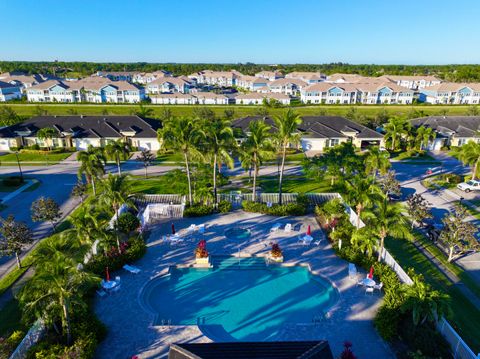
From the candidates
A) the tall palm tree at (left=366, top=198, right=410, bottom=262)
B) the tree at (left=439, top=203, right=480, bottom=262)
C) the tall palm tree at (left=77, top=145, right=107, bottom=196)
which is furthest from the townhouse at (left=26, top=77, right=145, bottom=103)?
the tree at (left=439, top=203, right=480, bottom=262)

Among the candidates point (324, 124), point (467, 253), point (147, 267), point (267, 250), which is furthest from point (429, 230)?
point (324, 124)

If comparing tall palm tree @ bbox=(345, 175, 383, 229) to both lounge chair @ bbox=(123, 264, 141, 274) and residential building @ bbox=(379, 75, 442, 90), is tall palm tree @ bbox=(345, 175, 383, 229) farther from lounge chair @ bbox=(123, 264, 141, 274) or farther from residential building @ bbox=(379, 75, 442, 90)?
residential building @ bbox=(379, 75, 442, 90)

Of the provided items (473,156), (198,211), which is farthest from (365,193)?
(473,156)

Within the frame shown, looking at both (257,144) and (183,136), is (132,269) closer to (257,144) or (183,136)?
(183,136)

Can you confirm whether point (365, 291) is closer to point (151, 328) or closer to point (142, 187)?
point (151, 328)

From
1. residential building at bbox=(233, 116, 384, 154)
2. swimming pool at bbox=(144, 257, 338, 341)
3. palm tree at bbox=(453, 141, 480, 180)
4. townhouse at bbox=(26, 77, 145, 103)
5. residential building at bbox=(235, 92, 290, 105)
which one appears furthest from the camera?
townhouse at bbox=(26, 77, 145, 103)

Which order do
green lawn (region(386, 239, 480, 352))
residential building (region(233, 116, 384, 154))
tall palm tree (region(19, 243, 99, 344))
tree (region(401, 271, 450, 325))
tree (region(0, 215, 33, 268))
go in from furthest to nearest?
residential building (region(233, 116, 384, 154)) → tree (region(0, 215, 33, 268)) → green lawn (region(386, 239, 480, 352)) → tree (region(401, 271, 450, 325)) → tall palm tree (region(19, 243, 99, 344))
